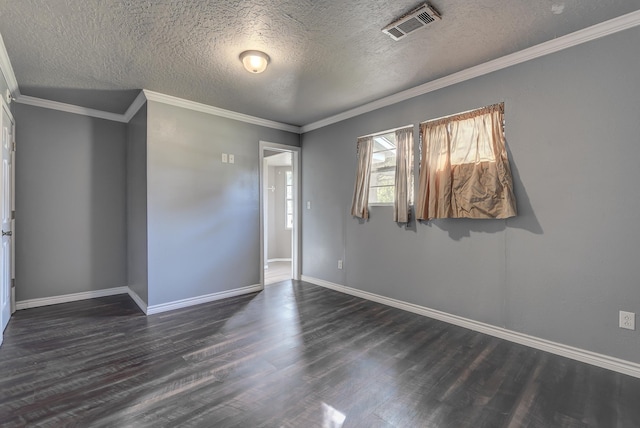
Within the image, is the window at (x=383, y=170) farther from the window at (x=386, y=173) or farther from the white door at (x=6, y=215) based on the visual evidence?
the white door at (x=6, y=215)

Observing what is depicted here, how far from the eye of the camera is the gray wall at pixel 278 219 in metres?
7.52

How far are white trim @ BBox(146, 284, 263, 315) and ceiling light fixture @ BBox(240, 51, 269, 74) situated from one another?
2890 mm

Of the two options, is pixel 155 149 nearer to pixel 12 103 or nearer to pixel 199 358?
pixel 12 103

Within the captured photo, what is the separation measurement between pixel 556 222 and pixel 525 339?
1089 mm

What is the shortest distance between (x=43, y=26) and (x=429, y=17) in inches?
114

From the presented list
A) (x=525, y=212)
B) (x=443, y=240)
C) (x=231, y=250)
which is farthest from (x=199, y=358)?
(x=525, y=212)

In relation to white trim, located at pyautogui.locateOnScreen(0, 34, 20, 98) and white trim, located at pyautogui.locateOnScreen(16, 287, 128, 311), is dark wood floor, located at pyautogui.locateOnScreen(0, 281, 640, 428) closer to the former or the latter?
white trim, located at pyautogui.locateOnScreen(16, 287, 128, 311)

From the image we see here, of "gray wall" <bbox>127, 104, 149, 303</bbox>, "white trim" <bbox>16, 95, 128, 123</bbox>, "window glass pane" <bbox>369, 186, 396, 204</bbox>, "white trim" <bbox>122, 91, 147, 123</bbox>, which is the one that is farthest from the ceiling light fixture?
"white trim" <bbox>16, 95, 128, 123</bbox>

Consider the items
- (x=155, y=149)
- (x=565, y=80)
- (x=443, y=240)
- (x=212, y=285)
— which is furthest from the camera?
(x=212, y=285)

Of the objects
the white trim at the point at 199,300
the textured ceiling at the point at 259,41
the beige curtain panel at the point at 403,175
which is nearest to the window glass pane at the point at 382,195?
the beige curtain panel at the point at 403,175

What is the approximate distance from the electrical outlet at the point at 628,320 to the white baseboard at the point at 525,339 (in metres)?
0.26

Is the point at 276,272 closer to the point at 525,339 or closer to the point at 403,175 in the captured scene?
the point at 403,175

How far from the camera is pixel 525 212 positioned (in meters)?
2.69

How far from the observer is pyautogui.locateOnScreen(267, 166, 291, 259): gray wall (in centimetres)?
752
